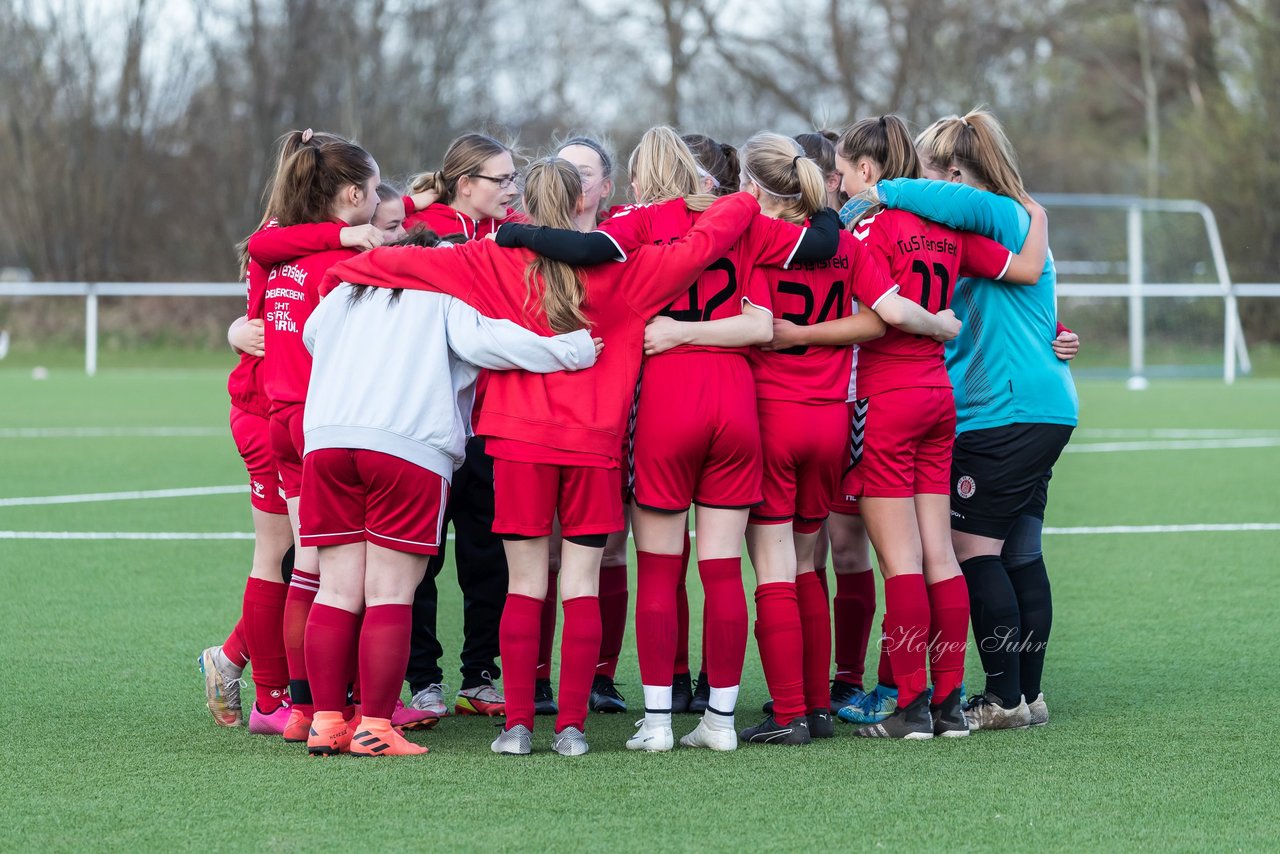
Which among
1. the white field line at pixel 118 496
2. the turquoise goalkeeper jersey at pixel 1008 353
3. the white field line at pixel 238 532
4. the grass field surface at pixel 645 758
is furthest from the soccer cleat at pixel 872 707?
the white field line at pixel 118 496

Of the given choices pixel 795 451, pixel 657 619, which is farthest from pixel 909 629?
pixel 657 619

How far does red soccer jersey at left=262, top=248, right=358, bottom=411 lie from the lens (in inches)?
168

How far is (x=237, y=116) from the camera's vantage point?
1308 inches

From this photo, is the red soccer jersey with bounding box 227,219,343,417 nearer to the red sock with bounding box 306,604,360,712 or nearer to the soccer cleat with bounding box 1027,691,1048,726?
the red sock with bounding box 306,604,360,712

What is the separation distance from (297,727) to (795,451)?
1625 mm

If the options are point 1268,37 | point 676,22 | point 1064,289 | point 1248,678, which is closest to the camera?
point 1248,678

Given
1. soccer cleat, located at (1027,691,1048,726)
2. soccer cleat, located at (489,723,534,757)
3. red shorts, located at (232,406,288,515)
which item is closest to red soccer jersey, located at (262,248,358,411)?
red shorts, located at (232,406,288,515)

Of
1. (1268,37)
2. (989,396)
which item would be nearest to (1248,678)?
(989,396)

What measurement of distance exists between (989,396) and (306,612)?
2111mm

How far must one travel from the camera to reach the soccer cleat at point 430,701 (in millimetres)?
4727

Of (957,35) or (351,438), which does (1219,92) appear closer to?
(957,35)

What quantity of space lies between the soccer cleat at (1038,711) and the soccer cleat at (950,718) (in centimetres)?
24

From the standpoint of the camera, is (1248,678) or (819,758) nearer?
(819,758)

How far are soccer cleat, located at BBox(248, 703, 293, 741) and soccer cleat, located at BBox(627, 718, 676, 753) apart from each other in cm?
106
